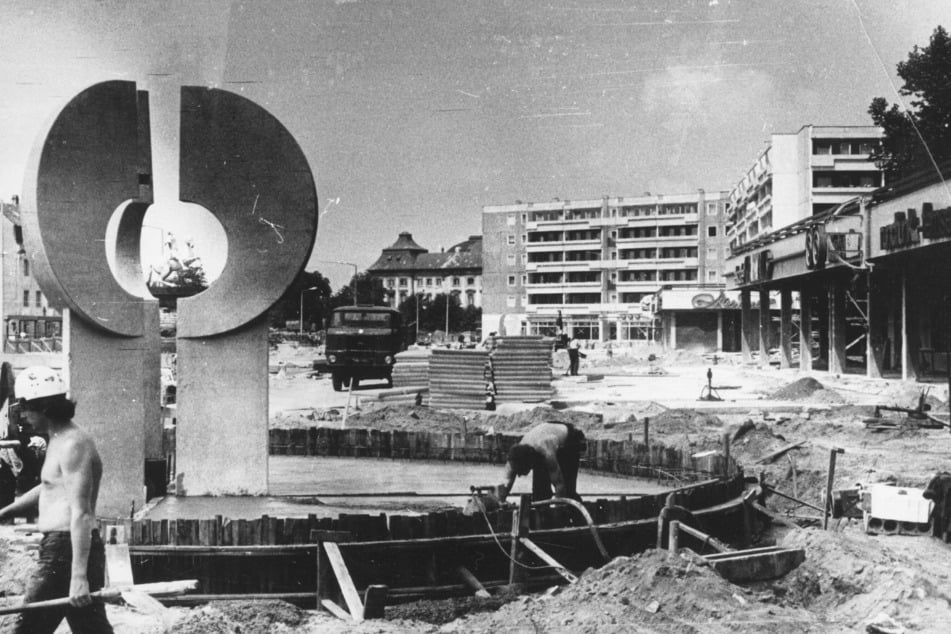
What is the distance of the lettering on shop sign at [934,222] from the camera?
74.4 feet

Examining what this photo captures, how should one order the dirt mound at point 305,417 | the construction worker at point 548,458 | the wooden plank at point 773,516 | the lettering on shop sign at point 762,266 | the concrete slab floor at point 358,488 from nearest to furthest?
1. the construction worker at point 548,458
2. the wooden plank at point 773,516
3. the concrete slab floor at point 358,488
4. the dirt mound at point 305,417
5. the lettering on shop sign at point 762,266

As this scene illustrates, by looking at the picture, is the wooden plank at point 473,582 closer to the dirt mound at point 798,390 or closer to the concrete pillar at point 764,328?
the dirt mound at point 798,390

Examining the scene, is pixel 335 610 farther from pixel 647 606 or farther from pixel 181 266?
pixel 181 266

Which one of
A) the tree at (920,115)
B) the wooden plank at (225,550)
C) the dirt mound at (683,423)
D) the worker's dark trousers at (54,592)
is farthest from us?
the tree at (920,115)

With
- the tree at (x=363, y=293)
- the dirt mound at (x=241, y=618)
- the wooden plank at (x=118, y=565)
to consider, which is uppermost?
the tree at (x=363, y=293)

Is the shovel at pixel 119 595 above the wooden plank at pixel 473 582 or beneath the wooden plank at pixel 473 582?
above

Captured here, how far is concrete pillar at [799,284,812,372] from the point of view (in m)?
39.2

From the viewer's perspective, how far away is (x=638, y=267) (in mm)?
96688

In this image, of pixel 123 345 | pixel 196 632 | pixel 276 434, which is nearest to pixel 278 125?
pixel 123 345

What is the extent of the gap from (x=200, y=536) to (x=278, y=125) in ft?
18.8

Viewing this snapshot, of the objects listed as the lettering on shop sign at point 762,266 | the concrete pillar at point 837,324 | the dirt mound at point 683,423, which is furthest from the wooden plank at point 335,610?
the lettering on shop sign at point 762,266

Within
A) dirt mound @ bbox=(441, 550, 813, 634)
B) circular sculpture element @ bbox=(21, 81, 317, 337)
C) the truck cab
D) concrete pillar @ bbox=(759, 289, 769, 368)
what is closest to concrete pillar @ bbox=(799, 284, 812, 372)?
concrete pillar @ bbox=(759, 289, 769, 368)

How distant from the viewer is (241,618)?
719 cm

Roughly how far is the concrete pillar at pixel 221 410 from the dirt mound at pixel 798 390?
20.1 m
